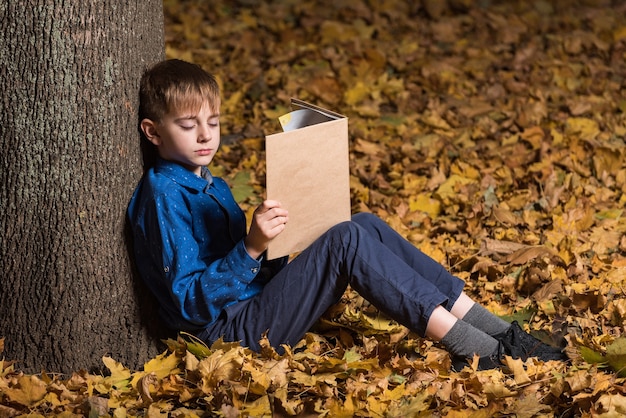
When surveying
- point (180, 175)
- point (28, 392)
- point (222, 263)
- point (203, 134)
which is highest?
point (203, 134)

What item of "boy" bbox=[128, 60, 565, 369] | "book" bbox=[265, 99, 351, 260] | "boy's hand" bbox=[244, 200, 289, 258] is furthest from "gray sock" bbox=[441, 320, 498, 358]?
"boy's hand" bbox=[244, 200, 289, 258]

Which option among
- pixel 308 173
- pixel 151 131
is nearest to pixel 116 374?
pixel 151 131

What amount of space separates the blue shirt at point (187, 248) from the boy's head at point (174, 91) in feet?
0.60

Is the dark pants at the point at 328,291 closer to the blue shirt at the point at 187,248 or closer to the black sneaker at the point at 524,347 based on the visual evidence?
the blue shirt at the point at 187,248

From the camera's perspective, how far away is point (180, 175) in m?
2.83

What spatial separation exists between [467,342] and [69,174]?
1370 millimetres

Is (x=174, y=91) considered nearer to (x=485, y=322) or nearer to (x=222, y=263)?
(x=222, y=263)

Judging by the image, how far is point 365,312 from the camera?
325cm

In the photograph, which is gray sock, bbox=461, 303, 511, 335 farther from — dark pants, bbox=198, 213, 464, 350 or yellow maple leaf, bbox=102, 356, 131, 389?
yellow maple leaf, bbox=102, 356, 131, 389

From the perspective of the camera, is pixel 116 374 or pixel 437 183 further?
pixel 437 183

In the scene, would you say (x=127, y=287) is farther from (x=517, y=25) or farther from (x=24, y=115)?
(x=517, y=25)

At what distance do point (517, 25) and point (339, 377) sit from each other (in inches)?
183

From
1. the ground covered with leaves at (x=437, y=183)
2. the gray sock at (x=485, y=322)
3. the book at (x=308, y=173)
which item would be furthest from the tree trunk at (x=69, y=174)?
the gray sock at (x=485, y=322)

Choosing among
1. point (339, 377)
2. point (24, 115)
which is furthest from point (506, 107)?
point (24, 115)
